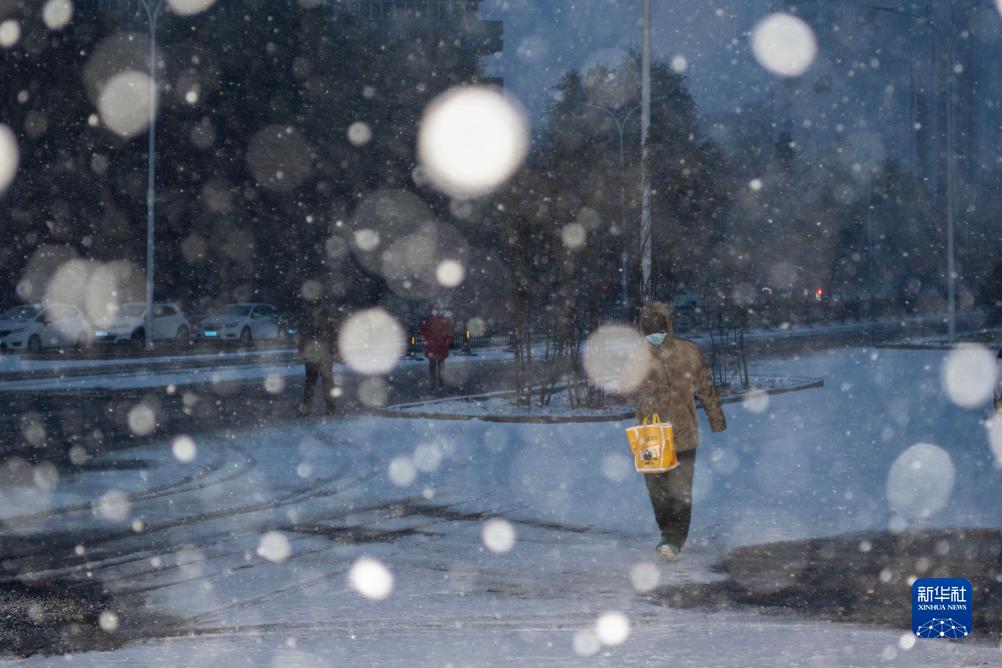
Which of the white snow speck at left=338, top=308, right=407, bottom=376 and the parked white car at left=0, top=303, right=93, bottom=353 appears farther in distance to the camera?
the parked white car at left=0, top=303, right=93, bottom=353

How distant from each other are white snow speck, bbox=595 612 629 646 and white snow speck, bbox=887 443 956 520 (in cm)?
411

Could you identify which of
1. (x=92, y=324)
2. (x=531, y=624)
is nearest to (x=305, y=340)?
(x=531, y=624)

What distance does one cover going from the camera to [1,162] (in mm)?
40719

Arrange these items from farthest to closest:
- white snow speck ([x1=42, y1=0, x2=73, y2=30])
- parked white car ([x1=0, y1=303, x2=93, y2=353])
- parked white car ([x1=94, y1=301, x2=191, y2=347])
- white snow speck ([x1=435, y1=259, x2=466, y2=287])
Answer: white snow speck ([x1=435, y1=259, x2=466, y2=287]) → parked white car ([x1=94, y1=301, x2=191, y2=347]) → white snow speck ([x1=42, y1=0, x2=73, y2=30]) → parked white car ([x1=0, y1=303, x2=93, y2=353])

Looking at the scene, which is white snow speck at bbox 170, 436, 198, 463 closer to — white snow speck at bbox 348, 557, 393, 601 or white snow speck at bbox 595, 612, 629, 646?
white snow speck at bbox 348, 557, 393, 601

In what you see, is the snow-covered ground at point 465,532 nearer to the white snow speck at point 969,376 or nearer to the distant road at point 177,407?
the distant road at point 177,407

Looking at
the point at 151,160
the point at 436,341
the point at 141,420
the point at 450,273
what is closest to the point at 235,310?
the point at 151,160

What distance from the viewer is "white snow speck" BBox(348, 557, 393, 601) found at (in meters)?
7.57

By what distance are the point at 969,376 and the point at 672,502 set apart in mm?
20600

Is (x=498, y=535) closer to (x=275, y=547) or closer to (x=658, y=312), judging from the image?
(x=275, y=547)

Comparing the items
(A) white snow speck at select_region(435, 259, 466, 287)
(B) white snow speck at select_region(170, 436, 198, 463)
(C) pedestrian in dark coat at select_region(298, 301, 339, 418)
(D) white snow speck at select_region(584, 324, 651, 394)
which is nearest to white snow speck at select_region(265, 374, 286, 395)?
(C) pedestrian in dark coat at select_region(298, 301, 339, 418)

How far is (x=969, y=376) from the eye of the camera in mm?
27219

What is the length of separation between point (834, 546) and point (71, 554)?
522 cm

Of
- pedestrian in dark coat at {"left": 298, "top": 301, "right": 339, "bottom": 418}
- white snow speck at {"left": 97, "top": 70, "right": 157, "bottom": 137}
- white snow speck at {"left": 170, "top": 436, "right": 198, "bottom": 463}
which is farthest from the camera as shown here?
white snow speck at {"left": 97, "top": 70, "right": 157, "bottom": 137}
